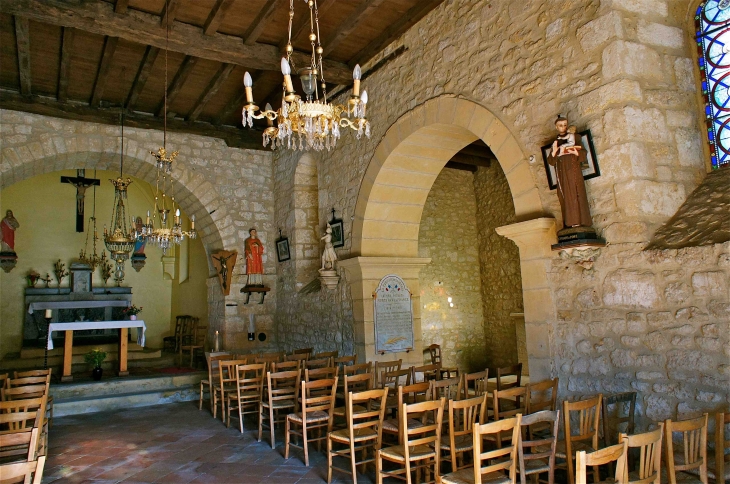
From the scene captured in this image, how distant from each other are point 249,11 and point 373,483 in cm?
485

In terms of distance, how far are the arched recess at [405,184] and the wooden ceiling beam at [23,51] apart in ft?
13.5

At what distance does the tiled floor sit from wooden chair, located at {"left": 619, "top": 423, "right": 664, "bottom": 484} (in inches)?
77.3

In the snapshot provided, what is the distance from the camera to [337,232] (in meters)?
7.35

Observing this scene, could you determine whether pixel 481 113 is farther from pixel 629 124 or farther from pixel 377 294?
pixel 377 294

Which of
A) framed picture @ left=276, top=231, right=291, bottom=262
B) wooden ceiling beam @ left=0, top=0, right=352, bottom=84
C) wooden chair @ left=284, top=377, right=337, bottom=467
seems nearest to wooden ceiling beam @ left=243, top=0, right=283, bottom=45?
wooden ceiling beam @ left=0, top=0, right=352, bottom=84

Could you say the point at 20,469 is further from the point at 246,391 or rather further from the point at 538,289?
Answer: the point at 246,391

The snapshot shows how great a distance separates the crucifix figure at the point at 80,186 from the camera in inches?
438

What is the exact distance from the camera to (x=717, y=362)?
3.22 m

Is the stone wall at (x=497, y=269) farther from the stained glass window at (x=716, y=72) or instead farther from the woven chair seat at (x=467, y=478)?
the woven chair seat at (x=467, y=478)

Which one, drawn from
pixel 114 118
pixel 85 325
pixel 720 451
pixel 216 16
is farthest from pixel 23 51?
pixel 720 451

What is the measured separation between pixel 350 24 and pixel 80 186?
26.8ft

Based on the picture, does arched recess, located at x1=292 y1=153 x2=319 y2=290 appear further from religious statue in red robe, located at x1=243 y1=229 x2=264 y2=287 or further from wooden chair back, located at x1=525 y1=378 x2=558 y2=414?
wooden chair back, located at x1=525 y1=378 x2=558 y2=414

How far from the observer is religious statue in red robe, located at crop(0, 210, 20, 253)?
957 centimetres

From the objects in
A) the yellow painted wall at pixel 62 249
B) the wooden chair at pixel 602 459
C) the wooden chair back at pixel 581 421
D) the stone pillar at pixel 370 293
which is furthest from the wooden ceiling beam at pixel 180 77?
the wooden chair at pixel 602 459
